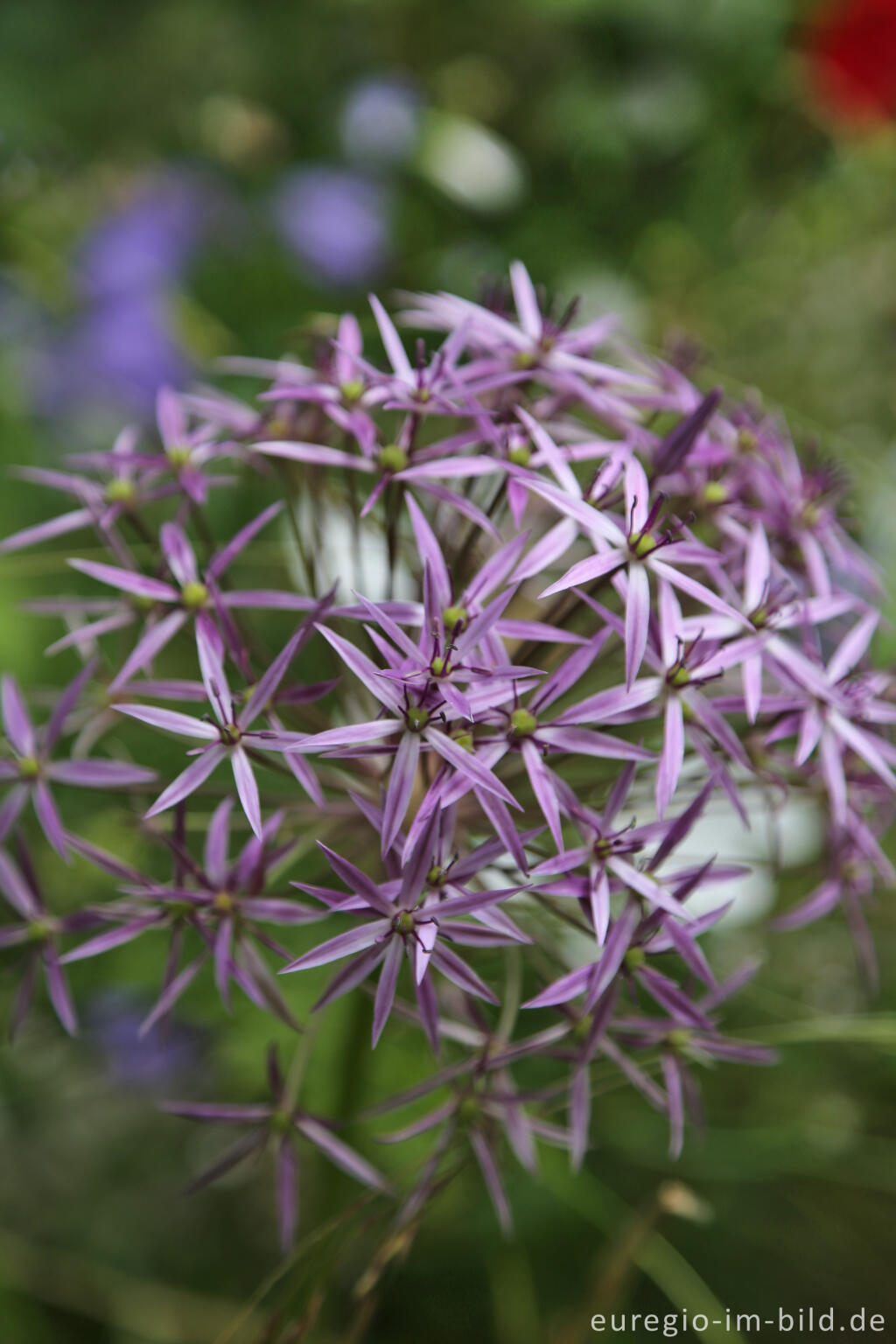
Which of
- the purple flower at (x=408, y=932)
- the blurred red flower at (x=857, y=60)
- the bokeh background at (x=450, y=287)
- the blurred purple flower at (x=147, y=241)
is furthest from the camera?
the blurred purple flower at (x=147, y=241)

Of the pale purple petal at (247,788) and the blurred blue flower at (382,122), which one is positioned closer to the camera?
the pale purple petal at (247,788)

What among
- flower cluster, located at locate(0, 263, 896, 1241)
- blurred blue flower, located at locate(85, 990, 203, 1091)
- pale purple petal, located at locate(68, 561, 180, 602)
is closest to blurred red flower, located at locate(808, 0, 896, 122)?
flower cluster, located at locate(0, 263, 896, 1241)

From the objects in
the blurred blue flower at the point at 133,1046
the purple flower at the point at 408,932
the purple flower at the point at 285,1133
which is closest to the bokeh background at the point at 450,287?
the blurred blue flower at the point at 133,1046

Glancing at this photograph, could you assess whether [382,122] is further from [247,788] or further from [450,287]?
[247,788]

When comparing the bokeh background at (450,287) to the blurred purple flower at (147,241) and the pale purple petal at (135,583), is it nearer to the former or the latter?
the blurred purple flower at (147,241)

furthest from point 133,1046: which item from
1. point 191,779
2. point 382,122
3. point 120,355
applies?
point 382,122

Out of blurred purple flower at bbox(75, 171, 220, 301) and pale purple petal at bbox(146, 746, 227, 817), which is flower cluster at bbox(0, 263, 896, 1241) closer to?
pale purple petal at bbox(146, 746, 227, 817)
